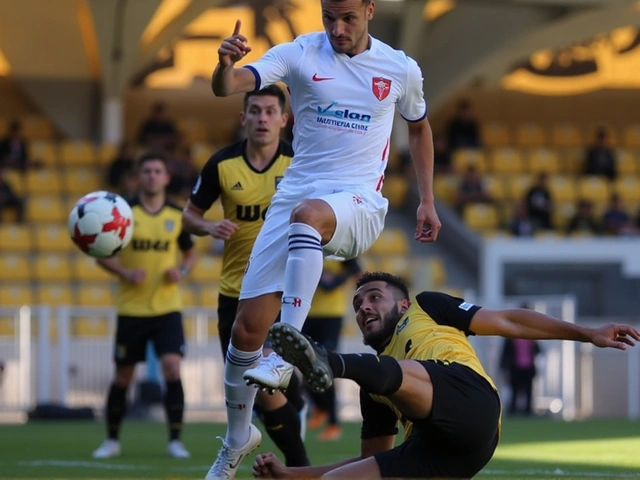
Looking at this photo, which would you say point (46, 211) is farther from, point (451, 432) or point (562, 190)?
point (451, 432)

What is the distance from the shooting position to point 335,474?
562 cm

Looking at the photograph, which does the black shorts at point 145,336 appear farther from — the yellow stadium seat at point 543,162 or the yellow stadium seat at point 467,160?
the yellow stadium seat at point 543,162

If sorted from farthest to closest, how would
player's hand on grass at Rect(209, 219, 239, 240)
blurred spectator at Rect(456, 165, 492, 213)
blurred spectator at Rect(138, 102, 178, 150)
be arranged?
1. blurred spectator at Rect(138, 102, 178, 150)
2. blurred spectator at Rect(456, 165, 492, 213)
3. player's hand on grass at Rect(209, 219, 239, 240)

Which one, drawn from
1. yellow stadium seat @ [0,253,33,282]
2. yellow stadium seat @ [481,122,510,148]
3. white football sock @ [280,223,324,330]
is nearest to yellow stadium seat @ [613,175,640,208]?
yellow stadium seat @ [481,122,510,148]

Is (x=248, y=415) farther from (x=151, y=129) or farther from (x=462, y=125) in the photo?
(x=462, y=125)

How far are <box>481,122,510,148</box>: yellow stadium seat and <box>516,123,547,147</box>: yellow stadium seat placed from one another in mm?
255

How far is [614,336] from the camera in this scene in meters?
5.43

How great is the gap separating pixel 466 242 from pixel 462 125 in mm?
4071

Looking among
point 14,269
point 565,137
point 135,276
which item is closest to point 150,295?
point 135,276

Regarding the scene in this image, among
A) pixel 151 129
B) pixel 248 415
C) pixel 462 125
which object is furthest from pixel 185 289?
pixel 248 415

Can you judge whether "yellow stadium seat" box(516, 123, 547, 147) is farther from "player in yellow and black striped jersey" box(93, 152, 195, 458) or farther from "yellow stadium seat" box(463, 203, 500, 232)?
"player in yellow and black striped jersey" box(93, 152, 195, 458)

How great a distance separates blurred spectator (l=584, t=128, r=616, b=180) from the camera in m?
25.1

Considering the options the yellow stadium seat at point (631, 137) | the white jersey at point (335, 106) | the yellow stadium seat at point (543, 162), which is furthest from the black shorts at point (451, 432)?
the yellow stadium seat at point (631, 137)

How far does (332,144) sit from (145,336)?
4.29 m
